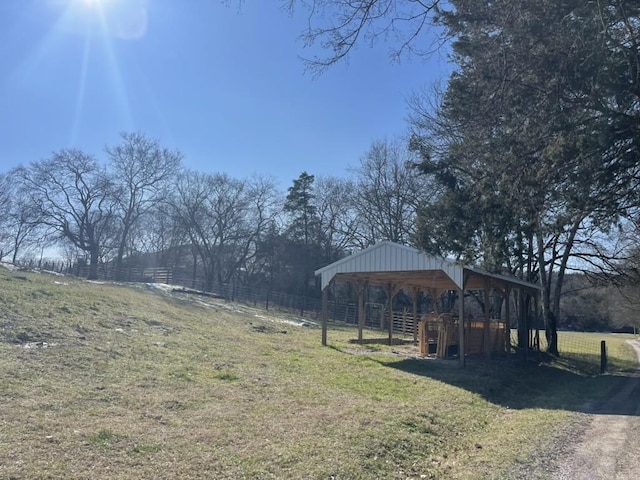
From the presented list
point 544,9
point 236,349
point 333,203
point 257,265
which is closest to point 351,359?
point 236,349

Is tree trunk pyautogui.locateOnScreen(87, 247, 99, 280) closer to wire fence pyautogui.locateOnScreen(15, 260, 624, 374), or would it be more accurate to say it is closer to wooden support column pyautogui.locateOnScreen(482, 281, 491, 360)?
wire fence pyautogui.locateOnScreen(15, 260, 624, 374)

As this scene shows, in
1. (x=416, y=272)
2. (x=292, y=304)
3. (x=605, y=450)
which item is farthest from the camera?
(x=292, y=304)

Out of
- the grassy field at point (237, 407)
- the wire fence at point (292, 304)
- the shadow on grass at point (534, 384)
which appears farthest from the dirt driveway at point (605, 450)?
the wire fence at point (292, 304)

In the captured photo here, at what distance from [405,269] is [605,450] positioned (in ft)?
29.0

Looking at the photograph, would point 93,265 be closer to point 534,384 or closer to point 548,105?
point 534,384

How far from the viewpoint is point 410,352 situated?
1636 centimetres

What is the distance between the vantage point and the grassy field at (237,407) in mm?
4656

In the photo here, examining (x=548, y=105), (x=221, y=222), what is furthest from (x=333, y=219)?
(x=548, y=105)

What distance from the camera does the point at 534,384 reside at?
12.3 m

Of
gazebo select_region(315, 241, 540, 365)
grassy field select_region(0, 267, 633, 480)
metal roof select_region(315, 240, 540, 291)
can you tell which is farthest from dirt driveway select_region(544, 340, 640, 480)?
metal roof select_region(315, 240, 540, 291)

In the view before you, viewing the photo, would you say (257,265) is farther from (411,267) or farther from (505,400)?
(505,400)

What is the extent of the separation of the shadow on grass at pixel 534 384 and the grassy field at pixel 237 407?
0.08 metres

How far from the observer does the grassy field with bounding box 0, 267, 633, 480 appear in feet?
15.3

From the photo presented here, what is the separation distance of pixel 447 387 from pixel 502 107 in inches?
232
